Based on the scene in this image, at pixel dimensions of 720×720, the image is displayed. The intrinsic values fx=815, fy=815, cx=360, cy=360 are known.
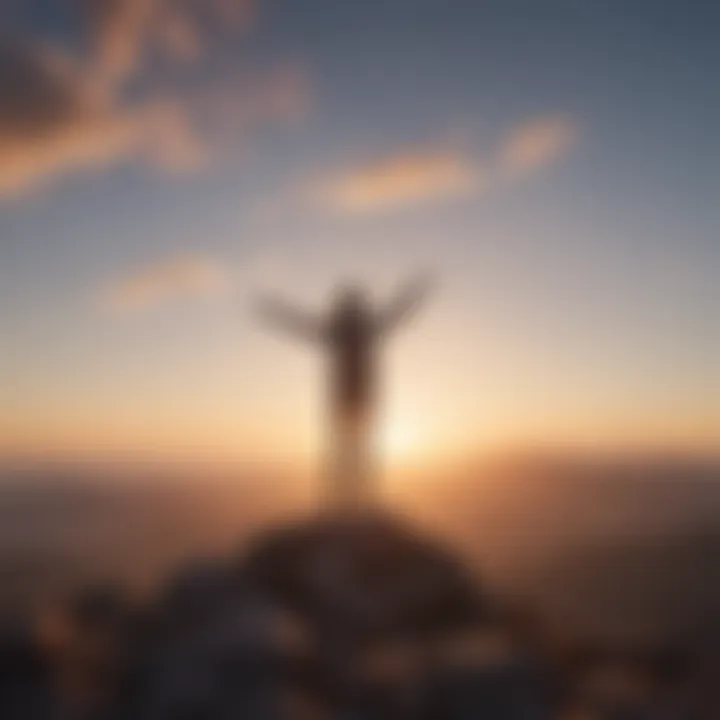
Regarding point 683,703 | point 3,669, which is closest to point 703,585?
point 683,703

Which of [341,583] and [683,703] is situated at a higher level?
[341,583]

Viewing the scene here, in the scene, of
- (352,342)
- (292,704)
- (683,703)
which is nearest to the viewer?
(292,704)

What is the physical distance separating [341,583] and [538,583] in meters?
0.50

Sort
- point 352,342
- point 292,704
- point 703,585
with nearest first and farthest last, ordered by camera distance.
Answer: point 292,704, point 352,342, point 703,585

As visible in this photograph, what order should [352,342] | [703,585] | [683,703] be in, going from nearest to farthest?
[683,703]
[352,342]
[703,585]

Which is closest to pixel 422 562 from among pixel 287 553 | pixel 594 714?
pixel 287 553

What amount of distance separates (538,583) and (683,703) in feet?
1.38

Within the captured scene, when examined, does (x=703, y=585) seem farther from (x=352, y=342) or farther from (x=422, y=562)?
(x=352, y=342)

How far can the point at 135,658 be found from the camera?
1908mm

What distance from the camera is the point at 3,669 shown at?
186cm

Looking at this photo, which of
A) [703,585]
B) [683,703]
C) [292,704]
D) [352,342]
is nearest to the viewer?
[292,704]

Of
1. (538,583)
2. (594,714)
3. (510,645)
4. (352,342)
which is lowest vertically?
(594,714)

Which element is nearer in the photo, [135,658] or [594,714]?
[594,714]

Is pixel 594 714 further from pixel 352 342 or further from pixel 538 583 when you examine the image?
pixel 352 342
